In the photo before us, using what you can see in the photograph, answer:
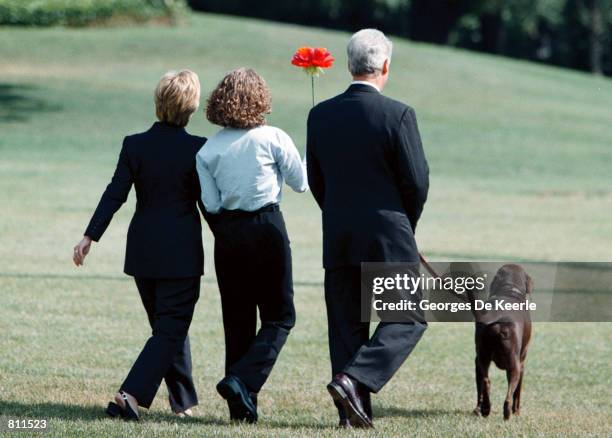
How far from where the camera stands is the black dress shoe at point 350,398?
5.85 meters

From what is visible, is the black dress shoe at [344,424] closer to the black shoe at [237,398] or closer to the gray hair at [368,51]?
the black shoe at [237,398]

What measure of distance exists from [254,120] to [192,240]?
721mm

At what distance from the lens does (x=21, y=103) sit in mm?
32812

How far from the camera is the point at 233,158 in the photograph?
624 cm

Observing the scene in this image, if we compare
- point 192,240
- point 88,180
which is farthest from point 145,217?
point 88,180

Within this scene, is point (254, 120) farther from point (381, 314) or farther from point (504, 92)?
point (504, 92)

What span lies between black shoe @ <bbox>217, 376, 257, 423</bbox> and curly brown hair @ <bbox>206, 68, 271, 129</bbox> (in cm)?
134

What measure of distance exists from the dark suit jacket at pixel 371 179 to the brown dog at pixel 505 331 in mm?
810

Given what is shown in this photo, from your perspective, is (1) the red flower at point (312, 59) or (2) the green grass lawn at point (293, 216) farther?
(2) the green grass lawn at point (293, 216)

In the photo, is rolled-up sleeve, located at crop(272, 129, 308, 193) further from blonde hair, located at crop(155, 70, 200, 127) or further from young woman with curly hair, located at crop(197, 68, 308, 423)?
blonde hair, located at crop(155, 70, 200, 127)

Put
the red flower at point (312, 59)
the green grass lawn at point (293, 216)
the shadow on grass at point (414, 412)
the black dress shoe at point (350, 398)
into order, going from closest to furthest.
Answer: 1. the black dress shoe at point (350, 398)
2. the red flower at point (312, 59)
3. the shadow on grass at point (414, 412)
4. the green grass lawn at point (293, 216)

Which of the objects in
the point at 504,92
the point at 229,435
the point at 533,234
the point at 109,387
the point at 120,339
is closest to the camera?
the point at 229,435

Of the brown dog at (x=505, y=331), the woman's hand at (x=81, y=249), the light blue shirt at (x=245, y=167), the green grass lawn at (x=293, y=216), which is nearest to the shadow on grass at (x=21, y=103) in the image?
the green grass lawn at (x=293, y=216)

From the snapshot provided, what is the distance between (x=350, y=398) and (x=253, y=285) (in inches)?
34.8
